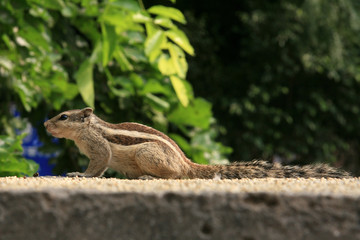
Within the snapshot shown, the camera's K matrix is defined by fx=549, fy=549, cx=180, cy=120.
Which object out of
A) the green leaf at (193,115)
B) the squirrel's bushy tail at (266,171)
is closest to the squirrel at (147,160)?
the squirrel's bushy tail at (266,171)

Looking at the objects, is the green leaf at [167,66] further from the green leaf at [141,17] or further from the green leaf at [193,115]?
the green leaf at [193,115]

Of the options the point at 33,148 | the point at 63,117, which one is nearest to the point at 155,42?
the point at 63,117

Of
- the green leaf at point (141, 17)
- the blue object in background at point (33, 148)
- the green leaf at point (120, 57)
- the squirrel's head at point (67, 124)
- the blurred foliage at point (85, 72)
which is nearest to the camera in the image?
the squirrel's head at point (67, 124)

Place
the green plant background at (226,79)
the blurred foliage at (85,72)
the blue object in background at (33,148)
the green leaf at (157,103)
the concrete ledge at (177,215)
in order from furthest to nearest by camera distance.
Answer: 1. the blue object in background at (33,148)
2. the green leaf at (157,103)
3. the green plant background at (226,79)
4. the blurred foliage at (85,72)
5. the concrete ledge at (177,215)

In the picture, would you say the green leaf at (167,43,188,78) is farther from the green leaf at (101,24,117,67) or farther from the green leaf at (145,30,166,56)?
the green leaf at (101,24,117,67)

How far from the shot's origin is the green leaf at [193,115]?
137 inches

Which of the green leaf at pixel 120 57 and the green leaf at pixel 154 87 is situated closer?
the green leaf at pixel 120 57

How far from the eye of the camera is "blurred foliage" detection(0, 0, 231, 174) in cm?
259

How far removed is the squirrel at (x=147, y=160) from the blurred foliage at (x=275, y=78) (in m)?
3.90

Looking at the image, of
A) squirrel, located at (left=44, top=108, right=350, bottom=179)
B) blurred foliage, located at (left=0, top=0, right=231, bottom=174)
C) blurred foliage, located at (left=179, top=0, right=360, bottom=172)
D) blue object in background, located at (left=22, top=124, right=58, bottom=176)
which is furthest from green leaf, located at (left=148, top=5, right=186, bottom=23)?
blurred foliage, located at (left=179, top=0, right=360, bottom=172)

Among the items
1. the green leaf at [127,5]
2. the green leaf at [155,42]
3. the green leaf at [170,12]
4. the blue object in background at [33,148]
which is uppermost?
the green leaf at [170,12]

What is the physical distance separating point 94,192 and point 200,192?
23 centimetres

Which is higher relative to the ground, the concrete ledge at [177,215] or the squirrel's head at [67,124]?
the concrete ledge at [177,215]

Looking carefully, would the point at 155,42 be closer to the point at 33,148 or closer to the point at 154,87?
the point at 154,87
